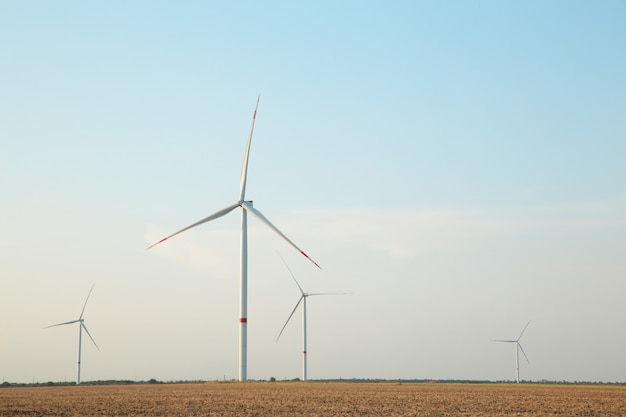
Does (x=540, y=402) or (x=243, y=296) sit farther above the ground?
(x=243, y=296)

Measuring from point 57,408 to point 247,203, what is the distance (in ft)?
169

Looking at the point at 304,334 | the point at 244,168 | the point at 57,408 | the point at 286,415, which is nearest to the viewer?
the point at 286,415

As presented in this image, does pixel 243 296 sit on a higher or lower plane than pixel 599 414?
higher

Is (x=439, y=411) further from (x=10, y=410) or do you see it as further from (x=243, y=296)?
(x=243, y=296)

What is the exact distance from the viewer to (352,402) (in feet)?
180

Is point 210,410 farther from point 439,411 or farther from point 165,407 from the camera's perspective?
point 439,411

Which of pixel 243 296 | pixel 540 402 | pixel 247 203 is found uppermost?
pixel 247 203

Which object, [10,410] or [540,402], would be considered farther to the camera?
[540,402]

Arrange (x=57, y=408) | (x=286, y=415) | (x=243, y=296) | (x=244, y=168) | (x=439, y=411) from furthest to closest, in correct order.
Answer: (x=244, y=168) < (x=243, y=296) < (x=57, y=408) < (x=439, y=411) < (x=286, y=415)

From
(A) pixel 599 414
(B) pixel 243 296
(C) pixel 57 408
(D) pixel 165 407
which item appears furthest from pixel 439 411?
(B) pixel 243 296

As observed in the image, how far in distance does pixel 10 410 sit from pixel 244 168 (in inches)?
2208

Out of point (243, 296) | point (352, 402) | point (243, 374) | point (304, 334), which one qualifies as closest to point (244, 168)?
point (243, 296)

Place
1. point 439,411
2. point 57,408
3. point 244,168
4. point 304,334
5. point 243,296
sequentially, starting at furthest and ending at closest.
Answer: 1. point 304,334
2. point 244,168
3. point 243,296
4. point 57,408
5. point 439,411

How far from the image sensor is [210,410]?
154 ft
